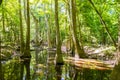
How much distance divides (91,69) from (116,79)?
282 inches

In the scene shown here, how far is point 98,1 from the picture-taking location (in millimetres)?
26453

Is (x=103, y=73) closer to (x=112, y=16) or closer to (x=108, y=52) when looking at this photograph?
(x=108, y=52)

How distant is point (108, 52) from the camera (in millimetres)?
23484

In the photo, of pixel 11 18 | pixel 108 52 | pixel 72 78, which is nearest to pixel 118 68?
pixel 72 78

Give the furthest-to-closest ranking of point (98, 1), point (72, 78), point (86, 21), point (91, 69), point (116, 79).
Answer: point (86, 21) → point (98, 1) → point (91, 69) → point (72, 78) → point (116, 79)

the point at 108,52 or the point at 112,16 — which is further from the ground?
the point at 112,16

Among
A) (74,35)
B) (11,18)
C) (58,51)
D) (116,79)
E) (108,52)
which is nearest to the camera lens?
(116,79)

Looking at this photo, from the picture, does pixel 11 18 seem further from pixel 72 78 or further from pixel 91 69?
pixel 72 78

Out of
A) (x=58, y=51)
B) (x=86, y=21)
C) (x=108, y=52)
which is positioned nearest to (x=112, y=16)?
(x=86, y=21)

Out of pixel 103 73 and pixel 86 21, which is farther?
pixel 86 21

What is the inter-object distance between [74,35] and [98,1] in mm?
7327

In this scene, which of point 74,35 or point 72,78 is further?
point 74,35

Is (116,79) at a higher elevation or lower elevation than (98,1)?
lower

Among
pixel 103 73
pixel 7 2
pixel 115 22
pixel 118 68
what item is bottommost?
pixel 103 73
